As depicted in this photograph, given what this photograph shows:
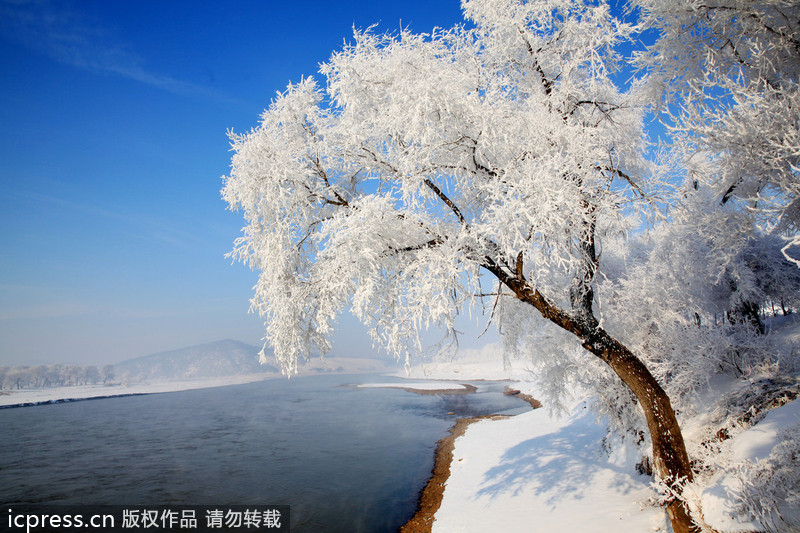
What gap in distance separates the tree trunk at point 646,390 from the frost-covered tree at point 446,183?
24mm

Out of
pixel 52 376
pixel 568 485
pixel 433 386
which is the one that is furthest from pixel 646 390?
pixel 52 376

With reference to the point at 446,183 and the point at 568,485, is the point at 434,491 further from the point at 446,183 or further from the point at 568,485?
the point at 446,183

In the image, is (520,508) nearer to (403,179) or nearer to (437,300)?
(437,300)

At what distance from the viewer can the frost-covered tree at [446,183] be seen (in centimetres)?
543

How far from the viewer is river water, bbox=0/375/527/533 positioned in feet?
42.5

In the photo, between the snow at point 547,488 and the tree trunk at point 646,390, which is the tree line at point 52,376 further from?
the tree trunk at point 646,390

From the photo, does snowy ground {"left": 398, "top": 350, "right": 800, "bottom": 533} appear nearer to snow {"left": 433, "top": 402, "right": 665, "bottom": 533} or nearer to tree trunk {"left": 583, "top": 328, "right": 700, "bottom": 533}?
snow {"left": 433, "top": 402, "right": 665, "bottom": 533}

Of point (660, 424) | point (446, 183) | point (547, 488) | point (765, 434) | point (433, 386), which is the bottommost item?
point (433, 386)

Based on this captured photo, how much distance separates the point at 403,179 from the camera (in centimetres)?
580

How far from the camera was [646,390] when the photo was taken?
20.2ft

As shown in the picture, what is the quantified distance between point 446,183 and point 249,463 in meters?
18.0

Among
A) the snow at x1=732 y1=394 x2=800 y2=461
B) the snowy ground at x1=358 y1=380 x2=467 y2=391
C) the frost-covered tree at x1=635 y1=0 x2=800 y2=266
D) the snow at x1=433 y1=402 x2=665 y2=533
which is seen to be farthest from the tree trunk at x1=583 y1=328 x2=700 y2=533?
the snowy ground at x1=358 y1=380 x2=467 y2=391

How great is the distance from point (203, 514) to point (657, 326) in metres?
15.3

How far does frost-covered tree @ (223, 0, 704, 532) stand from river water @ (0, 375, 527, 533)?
7.99 metres
